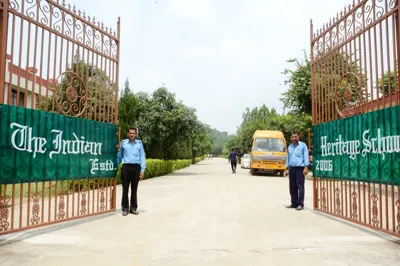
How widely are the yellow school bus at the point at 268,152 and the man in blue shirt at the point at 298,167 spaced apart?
1239 cm

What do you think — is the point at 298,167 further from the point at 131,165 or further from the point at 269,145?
the point at 269,145

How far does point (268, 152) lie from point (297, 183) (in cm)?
1267

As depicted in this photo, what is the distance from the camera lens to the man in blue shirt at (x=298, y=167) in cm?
749

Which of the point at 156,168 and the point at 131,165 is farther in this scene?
the point at 156,168

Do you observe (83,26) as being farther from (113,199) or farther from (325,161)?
(325,161)

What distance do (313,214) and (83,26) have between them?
6.01 m

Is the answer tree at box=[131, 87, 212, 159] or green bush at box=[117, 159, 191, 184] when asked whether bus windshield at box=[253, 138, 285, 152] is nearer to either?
tree at box=[131, 87, 212, 159]

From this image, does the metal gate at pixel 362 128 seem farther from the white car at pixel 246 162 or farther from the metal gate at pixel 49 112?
the white car at pixel 246 162

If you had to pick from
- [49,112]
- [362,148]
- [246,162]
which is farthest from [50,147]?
[246,162]

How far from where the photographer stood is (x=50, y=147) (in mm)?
5305

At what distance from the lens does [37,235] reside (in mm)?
4934

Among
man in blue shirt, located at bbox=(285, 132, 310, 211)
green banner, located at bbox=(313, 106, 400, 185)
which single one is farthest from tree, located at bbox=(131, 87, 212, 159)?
green banner, located at bbox=(313, 106, 400, 185)

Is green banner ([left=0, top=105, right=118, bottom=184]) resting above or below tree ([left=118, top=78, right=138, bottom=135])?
below

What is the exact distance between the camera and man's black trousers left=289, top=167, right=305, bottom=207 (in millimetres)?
7477
